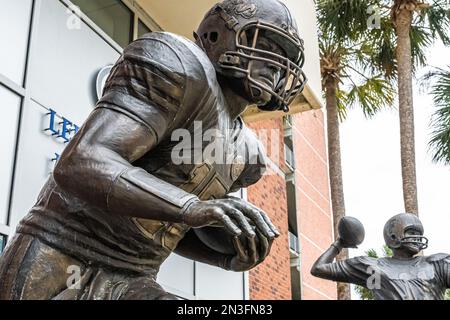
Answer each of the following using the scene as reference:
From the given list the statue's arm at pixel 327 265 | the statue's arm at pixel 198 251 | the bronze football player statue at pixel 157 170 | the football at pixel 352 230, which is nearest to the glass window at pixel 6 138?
the statue's arm at pixel 327 265

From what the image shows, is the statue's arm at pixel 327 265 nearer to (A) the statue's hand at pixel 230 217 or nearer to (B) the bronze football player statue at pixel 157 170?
(B) the bronze football player statue at pixel 157 170

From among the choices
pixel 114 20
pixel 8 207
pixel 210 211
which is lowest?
pixel 210 211

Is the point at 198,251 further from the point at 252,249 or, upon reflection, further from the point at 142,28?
the point at 142,28

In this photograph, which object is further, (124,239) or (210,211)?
(124,239)

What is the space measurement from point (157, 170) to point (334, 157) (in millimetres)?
11948

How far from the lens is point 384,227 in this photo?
409 cm

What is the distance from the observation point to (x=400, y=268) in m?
4.02

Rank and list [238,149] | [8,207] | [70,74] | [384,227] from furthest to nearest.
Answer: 1. [70,74]
2. [8,207]
3. [384,227]
4. [238,149]

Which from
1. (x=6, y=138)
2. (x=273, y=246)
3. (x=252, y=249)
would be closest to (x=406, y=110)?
(x=273, y=246)

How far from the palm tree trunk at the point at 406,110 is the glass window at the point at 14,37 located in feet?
22.8

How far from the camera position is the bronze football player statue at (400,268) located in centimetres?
390

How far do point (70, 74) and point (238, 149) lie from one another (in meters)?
4.97

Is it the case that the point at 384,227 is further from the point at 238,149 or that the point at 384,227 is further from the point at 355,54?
the point at 355,54
